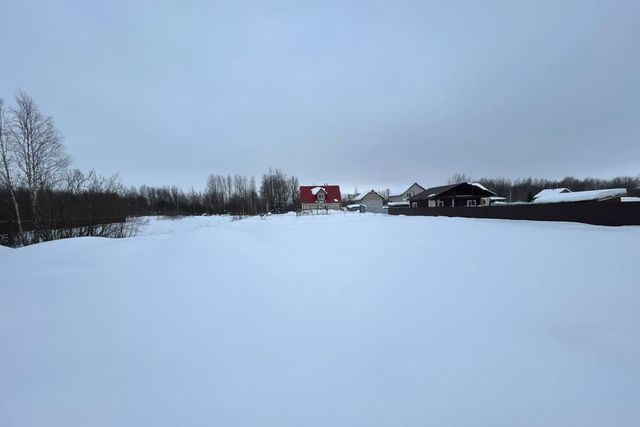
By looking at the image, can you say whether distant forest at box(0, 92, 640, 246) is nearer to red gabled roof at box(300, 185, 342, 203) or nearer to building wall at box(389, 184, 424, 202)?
red gabled roof at box(300, 185, 342, 203)

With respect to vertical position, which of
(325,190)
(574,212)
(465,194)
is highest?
(325,190)

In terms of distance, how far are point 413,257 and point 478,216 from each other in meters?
17.2

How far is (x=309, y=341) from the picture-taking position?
3385 millimetres

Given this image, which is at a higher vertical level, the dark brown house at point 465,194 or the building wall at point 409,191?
the building wall at point 409,191

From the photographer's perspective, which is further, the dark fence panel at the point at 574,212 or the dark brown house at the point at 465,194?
the dark brown house at the point at 465,194

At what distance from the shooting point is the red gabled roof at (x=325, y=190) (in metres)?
58.5

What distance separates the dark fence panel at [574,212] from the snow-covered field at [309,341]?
29.2 feet

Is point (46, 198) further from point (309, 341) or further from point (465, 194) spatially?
point (465, 194)

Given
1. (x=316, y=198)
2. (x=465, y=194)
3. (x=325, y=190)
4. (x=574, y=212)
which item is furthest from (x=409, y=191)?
(x=574, y=212)

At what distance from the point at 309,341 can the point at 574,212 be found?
1736 centimetres

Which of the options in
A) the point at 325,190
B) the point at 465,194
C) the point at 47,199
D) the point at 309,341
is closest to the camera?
the point at 309,341

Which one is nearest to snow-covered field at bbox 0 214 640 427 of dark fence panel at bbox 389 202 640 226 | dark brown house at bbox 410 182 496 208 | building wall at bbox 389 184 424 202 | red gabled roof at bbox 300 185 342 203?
dark fence panel at bbox 389 202 640 226

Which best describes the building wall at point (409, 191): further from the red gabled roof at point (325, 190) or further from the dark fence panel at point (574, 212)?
the dark fence panel at point (574, 212)

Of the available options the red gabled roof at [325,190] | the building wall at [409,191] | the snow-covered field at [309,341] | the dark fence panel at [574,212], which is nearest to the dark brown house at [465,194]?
the dark fence panel at [574,212]
